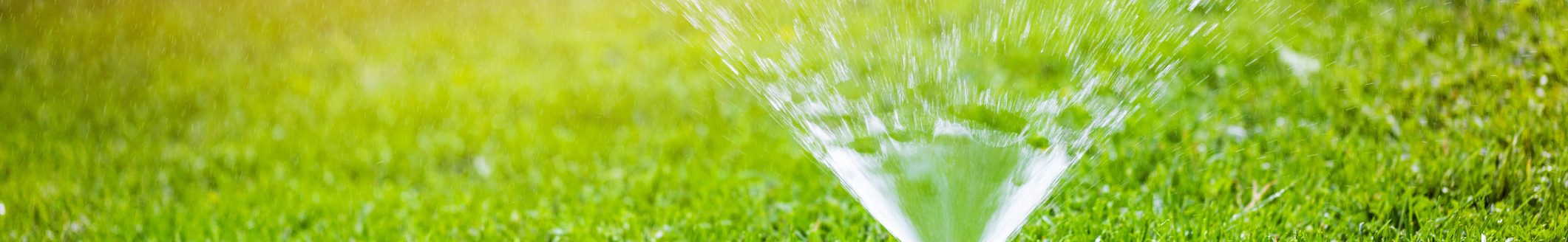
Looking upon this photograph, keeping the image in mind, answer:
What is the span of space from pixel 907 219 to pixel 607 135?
7.31 ft

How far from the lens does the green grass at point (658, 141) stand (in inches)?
120

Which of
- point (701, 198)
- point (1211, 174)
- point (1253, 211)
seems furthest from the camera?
point (701, 198)

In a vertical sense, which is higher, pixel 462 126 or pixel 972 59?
pixel 462 126

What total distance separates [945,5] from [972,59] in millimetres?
1060

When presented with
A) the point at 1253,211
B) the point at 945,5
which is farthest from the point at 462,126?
the point at 1253,211

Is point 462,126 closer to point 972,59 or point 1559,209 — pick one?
point 972,59

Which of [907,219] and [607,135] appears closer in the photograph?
[907,219]

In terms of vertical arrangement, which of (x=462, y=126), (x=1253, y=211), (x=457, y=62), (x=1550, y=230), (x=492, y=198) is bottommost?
(x=1550, y=230)

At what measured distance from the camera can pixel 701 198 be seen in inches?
140

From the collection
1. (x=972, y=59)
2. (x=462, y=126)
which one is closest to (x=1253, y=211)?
(x=972, y=59)

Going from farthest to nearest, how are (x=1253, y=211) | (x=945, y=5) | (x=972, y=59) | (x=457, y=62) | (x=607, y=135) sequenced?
(x=457, y=62), (x=607, y=135), (x=945, y=5), (x=1253, y=211), (x=972, y=59)

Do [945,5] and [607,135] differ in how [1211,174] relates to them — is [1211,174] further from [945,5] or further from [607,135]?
[607,135]

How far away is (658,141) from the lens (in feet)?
14.0

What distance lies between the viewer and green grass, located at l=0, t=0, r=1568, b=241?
3.04 m
